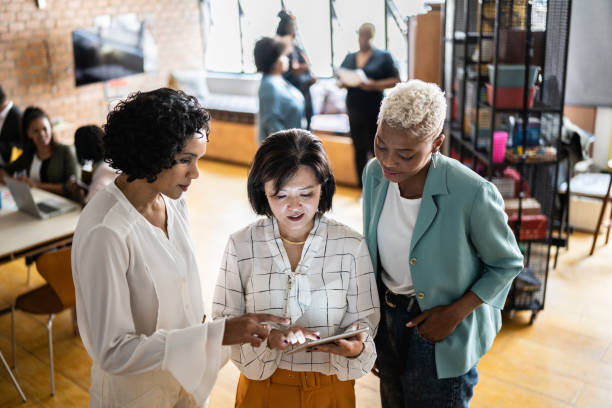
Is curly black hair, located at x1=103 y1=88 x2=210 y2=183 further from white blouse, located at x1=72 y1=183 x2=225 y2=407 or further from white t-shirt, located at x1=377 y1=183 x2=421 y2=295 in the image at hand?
white t-shirt, located at x1=377 y1=183 x2=421 y2=295

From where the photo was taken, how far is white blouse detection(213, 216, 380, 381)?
5.59ft

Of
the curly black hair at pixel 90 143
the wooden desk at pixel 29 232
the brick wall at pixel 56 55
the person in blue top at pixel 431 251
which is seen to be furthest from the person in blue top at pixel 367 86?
the person in blue top at pixel 431 251

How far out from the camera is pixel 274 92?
4469mm

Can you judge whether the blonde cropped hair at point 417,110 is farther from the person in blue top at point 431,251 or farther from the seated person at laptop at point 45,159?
the seated person at laptop at point 45,159

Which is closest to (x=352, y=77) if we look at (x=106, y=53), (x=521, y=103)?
(x=521, y=103)

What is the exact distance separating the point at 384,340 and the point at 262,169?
29.7 inches

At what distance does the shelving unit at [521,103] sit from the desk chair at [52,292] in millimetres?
2484

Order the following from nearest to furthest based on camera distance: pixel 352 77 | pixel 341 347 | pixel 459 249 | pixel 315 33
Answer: pixel 341 347 → pixel 459 249 → pixel 352 77 → pixel 315 33

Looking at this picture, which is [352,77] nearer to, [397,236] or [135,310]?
[397,236]

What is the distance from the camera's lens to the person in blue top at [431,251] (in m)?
1.68

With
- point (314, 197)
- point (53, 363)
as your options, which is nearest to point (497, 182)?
point (314, 197)

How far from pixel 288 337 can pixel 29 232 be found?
234 centimetres

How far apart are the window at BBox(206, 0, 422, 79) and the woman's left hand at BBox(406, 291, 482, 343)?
203 inches

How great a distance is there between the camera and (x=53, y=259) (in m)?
2.96
